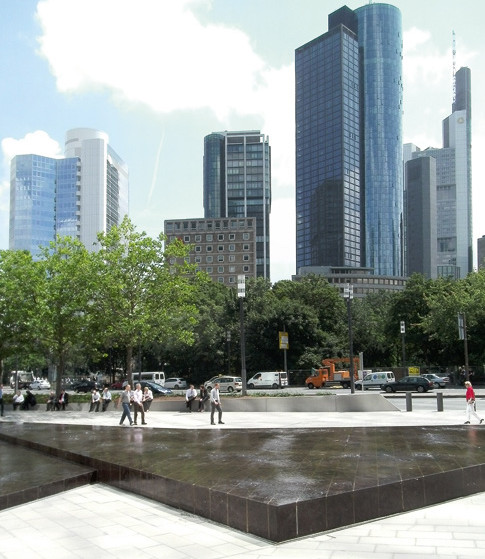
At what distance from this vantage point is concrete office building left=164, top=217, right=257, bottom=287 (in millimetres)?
150125

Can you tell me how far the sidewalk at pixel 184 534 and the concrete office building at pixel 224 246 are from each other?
13889cm

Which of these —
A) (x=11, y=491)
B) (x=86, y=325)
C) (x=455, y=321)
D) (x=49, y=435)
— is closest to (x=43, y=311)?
(x=86, y=325)

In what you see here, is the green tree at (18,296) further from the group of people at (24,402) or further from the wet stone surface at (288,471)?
the wet stone surface at (288,471)

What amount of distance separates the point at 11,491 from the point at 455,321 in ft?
144

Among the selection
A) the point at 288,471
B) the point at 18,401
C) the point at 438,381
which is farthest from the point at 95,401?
the point at 438,381

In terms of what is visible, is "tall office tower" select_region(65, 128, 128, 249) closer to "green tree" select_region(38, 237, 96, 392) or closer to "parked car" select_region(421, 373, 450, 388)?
"parked car" select_region(421, 373, 450, 388)

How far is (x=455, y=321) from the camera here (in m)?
48.8

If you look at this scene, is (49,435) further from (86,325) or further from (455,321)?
(455,321)

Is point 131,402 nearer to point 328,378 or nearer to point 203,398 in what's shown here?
point 203,398

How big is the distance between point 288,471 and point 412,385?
34.3 m

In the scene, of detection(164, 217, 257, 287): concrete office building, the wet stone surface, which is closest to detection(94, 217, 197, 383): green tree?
the wet stone surface

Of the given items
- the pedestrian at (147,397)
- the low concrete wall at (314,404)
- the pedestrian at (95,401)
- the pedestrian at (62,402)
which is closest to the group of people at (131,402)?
the pedestrian at (147,397)

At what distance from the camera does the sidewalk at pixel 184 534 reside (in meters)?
7.32

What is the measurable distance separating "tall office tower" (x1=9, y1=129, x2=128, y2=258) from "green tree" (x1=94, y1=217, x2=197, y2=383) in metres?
138
